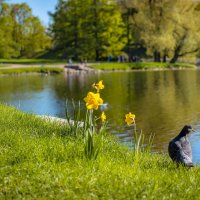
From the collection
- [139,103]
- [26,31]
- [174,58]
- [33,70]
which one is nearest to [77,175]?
[139,103]

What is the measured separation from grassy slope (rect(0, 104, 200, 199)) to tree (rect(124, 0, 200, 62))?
51974mm

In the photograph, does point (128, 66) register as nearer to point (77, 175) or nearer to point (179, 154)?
point (179, 154)

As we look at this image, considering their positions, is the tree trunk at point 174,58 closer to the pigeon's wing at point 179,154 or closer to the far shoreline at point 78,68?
the far shoreline at point 78,68

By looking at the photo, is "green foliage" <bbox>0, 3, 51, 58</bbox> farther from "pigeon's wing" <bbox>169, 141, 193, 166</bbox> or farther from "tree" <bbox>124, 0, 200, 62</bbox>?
"pigeon's wing" <bbox>169, 141, 193, 166</bbox>

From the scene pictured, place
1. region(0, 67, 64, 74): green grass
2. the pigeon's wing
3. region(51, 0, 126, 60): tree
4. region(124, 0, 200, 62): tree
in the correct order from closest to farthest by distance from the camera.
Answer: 1. the pigeon's wing
2. region(0, 67, 64, 74): green grass
3. region(124, 0, 200, 62): tree
4. region(51, 0, 126, 60): tree

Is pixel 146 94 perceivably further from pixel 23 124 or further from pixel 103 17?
pixel 103 17

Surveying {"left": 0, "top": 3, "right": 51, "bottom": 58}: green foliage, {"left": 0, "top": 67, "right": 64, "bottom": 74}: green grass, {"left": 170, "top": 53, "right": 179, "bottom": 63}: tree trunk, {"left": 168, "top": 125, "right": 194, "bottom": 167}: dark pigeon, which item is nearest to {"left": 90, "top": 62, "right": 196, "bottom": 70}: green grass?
{"left": 170, "top": 53, "right": 179, "bottom": 63}: tree trunk

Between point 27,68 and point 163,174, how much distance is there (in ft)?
147

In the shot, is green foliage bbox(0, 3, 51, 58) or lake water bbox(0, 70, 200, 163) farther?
green foliage bbox(0, 3, 51, 58)

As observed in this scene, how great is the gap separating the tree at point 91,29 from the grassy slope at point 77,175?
5730 centimetres

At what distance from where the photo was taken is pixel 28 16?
257 feet

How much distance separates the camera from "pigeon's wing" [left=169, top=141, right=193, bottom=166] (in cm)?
741

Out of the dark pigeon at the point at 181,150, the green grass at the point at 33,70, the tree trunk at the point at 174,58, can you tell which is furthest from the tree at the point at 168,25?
the dark pigeon at the point at 181,150

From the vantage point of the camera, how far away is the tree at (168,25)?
196ft
